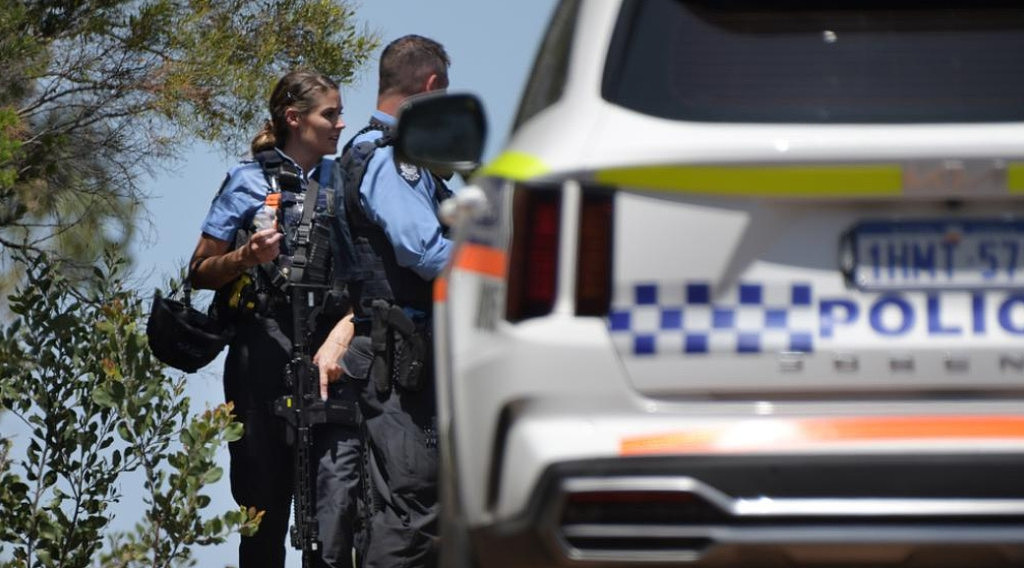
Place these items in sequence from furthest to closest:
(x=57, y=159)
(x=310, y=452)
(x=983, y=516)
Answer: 1. (x=57, y=159)
2. (x=310, y=452)
3. (x=983, y=516)

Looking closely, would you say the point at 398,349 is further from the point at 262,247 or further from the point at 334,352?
the point at 262,247

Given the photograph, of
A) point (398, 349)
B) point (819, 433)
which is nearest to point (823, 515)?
point (819, 433)

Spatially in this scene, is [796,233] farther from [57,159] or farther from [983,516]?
[57,159]

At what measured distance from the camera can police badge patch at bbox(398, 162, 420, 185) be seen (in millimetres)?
6789

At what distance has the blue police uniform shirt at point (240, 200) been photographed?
25.2 feet

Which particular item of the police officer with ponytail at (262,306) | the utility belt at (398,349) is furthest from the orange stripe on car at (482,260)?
the police officer with ponytail at (262,306)

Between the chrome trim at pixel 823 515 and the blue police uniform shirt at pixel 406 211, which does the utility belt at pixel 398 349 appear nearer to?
the blue police uniform shirt at pixel 406 211

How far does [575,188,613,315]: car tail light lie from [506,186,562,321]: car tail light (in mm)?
50

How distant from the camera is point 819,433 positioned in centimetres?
353

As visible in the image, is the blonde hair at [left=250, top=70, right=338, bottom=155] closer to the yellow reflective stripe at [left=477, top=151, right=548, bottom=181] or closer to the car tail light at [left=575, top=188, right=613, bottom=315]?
the yellow reflective stripe at [left=477, top=151, right=548, bottom=181]

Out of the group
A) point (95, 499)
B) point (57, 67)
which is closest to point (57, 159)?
point (57, 67)

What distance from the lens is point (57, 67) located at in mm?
16375

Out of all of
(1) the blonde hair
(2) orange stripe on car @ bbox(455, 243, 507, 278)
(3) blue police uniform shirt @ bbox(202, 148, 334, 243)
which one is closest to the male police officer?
(3) blue police uniform shirt @ bbox(202, 148, 334, 243)

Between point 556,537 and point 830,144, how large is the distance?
0.82 metres
